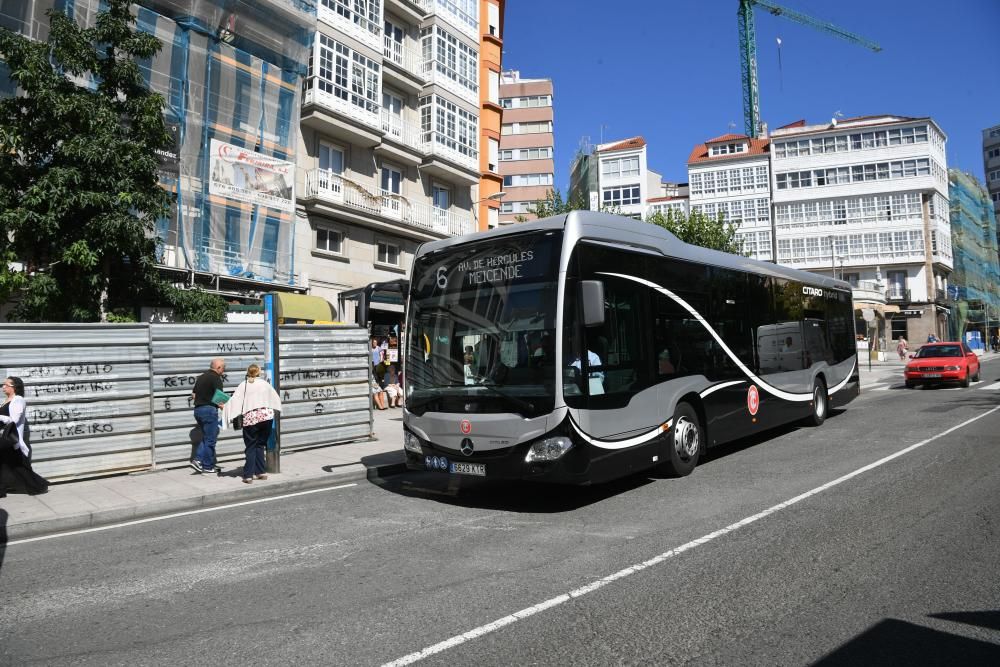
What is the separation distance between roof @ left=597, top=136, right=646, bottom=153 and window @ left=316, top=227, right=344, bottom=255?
49.7m

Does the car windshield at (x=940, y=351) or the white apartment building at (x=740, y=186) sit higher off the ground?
the white apartment building at (x=740, y=186)

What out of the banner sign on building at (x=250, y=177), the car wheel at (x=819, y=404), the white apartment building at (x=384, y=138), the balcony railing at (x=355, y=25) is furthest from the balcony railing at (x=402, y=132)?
the car wheel at (x=819, y=404)

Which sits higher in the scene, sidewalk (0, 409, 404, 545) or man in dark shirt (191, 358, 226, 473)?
man in dark shirt (191, 358, 226, 473)

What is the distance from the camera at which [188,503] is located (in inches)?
325

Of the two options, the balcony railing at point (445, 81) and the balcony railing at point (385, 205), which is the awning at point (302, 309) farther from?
the balcony railing at point (445, 81)

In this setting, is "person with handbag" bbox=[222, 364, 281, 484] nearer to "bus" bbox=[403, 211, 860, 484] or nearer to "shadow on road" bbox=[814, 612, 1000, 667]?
"bus" bbox=[403, 211, 860, 484]

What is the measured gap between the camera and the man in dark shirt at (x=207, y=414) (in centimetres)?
1004

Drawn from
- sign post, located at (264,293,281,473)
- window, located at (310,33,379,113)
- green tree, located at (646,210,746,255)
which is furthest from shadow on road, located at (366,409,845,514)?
green tree, located at (646,210,746,255)

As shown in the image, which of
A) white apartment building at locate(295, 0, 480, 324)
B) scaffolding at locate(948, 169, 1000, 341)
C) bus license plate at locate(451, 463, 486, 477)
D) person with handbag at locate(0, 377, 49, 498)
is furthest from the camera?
scaffolding at locate(948, 169, 1000, 341)

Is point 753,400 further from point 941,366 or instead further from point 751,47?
point 751,47

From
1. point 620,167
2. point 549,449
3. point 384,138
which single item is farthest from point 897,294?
point 549,449

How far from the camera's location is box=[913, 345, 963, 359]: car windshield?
76.8 ft

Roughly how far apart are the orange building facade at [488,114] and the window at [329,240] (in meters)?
8.41

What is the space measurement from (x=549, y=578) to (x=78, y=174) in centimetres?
1028
